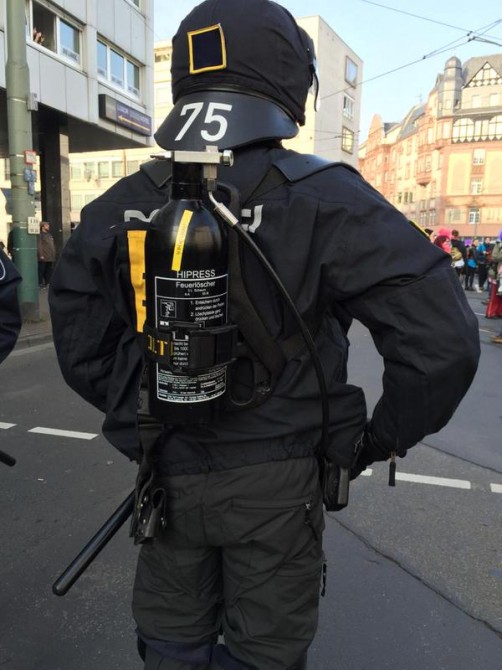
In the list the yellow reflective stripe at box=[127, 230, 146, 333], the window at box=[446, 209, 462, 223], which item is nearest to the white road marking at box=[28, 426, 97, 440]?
the yellow reflective stripe at box=[127, 230, 146, 333]

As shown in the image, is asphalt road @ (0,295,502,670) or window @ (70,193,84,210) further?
window @ (70,193,84,210)

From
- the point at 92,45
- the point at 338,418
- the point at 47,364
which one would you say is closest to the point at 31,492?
the point at 338,418

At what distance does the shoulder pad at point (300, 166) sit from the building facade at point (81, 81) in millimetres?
10924

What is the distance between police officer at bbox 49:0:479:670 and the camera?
1.26 meters

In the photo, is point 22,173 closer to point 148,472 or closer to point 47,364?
point 47,364

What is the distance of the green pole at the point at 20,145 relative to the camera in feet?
27.0

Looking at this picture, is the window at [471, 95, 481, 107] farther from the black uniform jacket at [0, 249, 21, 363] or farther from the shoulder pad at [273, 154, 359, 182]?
the shoulder pad at [273, 154, 359, 182]

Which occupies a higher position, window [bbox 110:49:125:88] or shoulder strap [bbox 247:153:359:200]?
window [bbox 110:49:125:88]

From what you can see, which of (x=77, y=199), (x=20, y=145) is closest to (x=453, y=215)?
(x=77, y=199)

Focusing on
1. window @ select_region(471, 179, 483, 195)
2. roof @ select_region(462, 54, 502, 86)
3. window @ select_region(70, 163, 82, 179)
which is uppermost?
roof @ select_region(462, 54, 502, 86)

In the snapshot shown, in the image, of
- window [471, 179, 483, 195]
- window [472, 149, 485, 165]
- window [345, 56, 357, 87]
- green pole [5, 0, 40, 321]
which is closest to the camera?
green pole [5, 0, 40, 321]

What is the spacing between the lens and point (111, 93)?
1420 cm

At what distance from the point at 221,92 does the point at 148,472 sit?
932mm

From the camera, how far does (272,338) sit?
1327 mm
